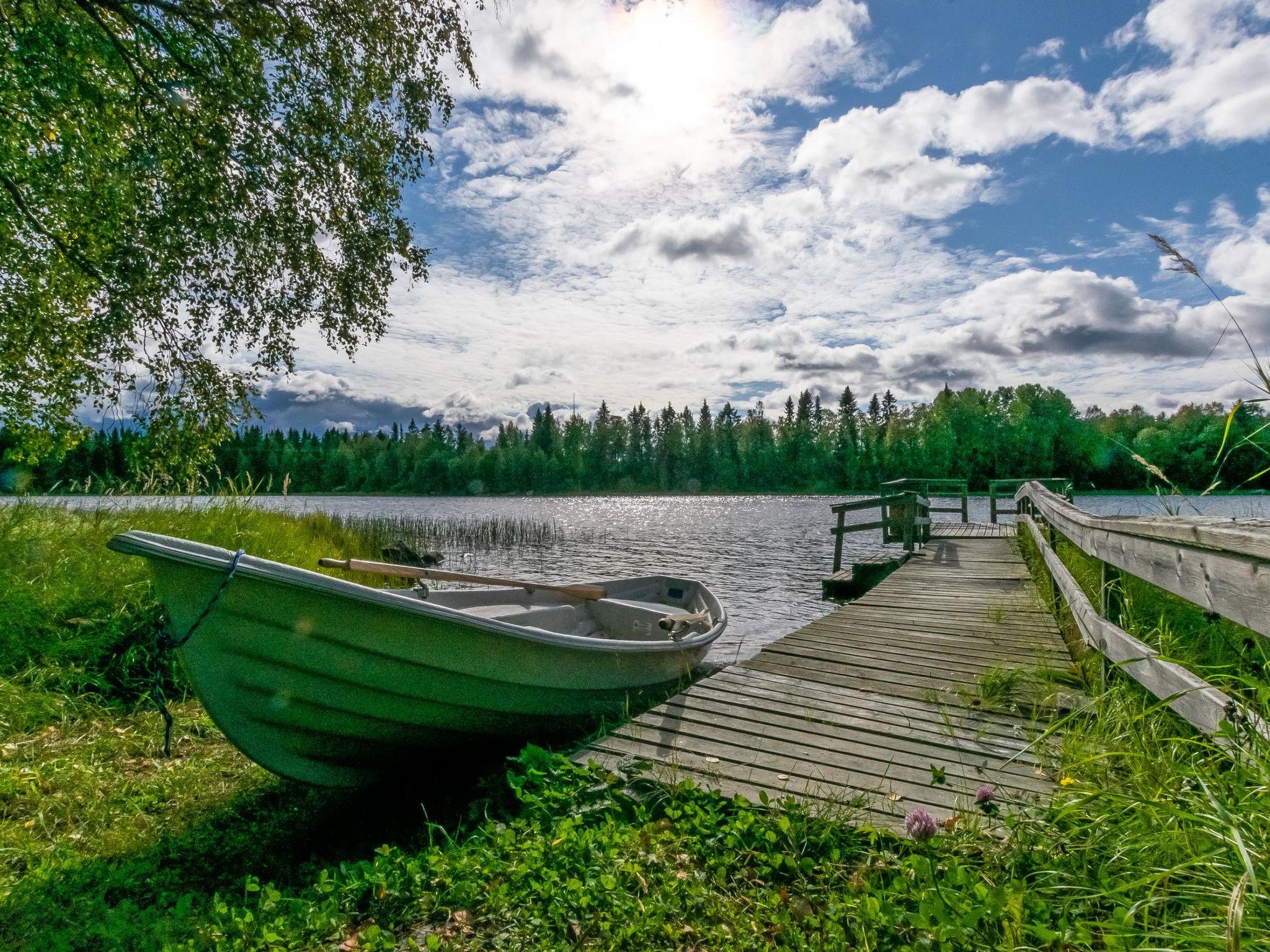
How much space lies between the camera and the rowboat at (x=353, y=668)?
3176mm

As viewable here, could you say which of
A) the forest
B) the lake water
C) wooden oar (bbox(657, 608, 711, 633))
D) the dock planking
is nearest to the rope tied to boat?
the dock planking

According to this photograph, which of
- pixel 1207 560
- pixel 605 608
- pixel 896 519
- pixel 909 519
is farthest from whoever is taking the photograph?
pixel 896 519

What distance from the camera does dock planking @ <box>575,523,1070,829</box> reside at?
3.07 metres

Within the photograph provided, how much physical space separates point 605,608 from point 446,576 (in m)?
1.84

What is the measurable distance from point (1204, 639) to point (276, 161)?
934cm

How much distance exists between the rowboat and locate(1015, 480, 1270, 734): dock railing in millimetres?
2957

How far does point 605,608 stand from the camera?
22.1 feet

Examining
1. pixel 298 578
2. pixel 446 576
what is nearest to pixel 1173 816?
pixel 298 578

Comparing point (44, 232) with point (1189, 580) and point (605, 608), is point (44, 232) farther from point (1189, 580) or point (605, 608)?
point (1189, 580)

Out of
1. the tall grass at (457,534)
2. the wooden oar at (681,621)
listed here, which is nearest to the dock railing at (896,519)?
the wooden oar at (681,621)

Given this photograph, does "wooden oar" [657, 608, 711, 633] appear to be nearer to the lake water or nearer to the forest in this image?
the lake water

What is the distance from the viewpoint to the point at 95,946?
2.46m

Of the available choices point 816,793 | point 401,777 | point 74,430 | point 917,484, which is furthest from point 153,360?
point 917,484

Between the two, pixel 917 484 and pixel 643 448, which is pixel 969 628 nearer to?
pixel 917 484
